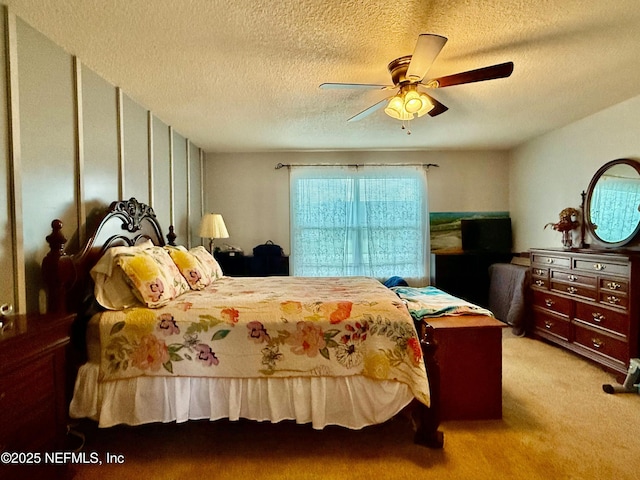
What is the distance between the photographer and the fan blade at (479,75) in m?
1.80

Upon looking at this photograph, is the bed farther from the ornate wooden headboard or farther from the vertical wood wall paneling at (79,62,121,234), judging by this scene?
the vertical wood wall paneling at (79,62,121,234)

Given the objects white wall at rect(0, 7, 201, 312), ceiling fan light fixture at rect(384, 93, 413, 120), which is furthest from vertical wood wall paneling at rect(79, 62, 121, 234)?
ceiling fan light fixture at rect(384, 93, 413, 120)

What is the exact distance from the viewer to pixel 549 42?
1.99 m

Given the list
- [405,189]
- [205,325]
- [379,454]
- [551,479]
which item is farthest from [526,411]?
[405,189]

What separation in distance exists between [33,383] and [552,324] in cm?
413

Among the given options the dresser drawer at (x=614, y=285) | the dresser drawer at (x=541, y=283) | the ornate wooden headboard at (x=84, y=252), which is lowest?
the dresser drawer at (x=541, y=283)

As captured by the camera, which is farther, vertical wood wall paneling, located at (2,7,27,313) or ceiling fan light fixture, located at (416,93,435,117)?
ceiling fan light fixture, located at (416,93,435,117)

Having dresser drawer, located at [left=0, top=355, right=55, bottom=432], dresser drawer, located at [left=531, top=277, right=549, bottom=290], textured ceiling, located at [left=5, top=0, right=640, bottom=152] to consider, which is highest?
textured ceiling, located at [left=5, top=0, right=640, bottom=152]

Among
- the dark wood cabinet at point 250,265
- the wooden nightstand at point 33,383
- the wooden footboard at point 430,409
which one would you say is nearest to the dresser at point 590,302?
the wooden footboard at point 430,409

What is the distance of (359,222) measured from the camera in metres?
4.69

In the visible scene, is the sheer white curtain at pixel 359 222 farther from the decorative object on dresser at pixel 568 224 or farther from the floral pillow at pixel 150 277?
the floral pillow at pixel 150 277

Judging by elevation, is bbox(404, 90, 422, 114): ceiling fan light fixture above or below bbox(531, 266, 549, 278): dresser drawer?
above

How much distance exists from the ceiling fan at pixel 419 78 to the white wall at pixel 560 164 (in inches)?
79.3

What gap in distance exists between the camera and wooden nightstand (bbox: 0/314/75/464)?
4.24 ft
